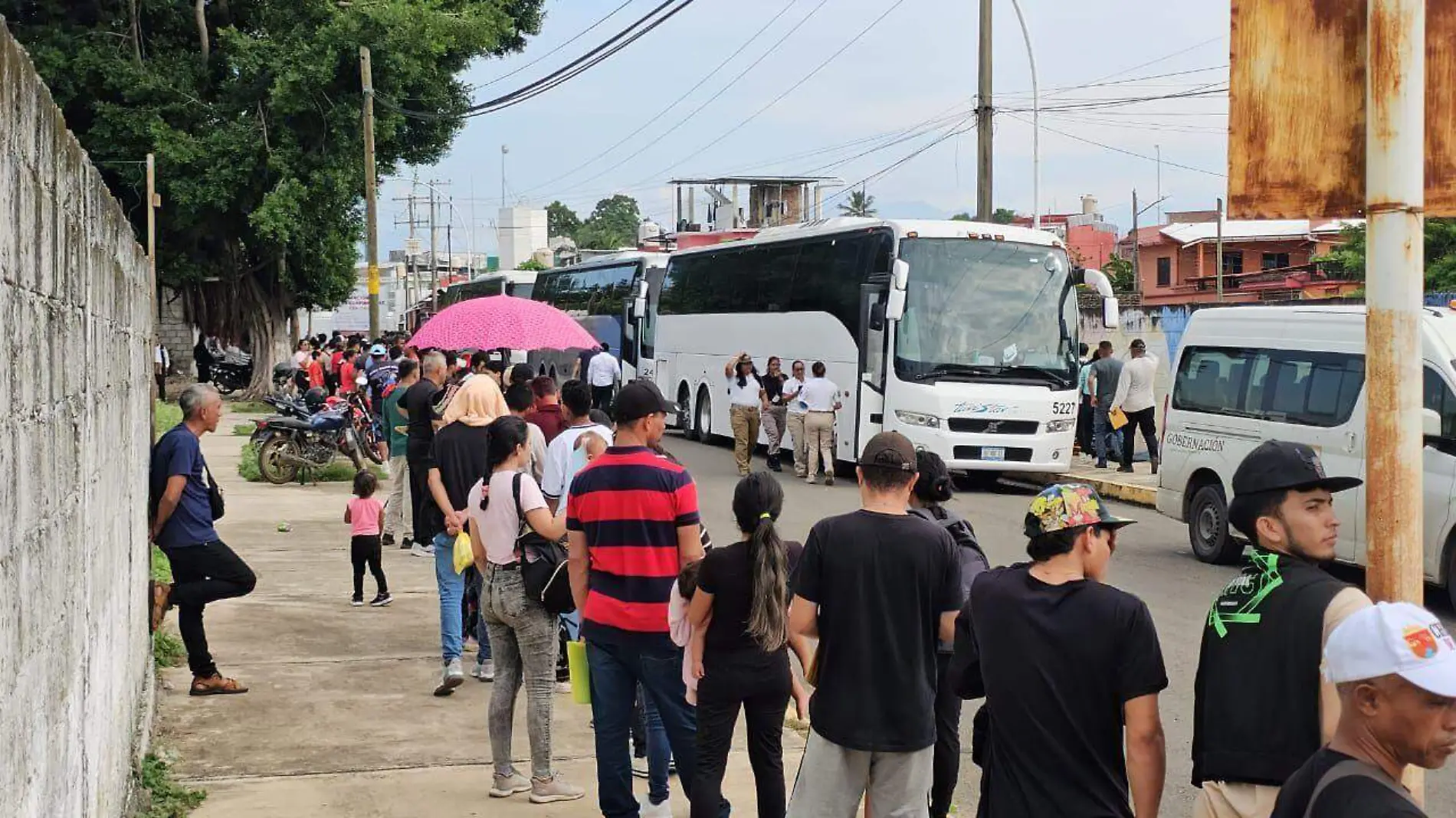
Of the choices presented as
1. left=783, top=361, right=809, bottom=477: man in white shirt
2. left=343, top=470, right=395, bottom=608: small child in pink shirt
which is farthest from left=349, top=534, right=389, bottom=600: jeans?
left=783, top=361, right=809, bottom=477: man in white shirt

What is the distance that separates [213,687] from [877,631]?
513 cm

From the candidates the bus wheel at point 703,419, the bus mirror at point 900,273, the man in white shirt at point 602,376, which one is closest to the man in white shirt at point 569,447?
the bus mirror at point 900,273

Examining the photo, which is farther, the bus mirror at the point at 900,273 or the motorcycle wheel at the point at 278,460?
the motorcycle wheel at the point at 278,460

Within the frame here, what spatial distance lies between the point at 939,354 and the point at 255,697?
41.4 feet

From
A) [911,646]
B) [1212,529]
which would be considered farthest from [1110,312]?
[911,646]

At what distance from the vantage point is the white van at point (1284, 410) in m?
11.4

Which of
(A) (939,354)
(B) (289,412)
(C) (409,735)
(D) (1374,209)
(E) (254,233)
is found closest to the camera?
(D) (1374,209)

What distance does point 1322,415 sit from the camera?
41.4 ft

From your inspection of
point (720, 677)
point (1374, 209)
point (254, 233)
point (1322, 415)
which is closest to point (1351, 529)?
point (1322, 415)

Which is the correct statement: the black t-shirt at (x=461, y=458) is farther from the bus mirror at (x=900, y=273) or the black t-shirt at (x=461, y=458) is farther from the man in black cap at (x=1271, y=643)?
the bus mirror at (x=900, y=273)

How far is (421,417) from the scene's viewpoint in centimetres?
1164

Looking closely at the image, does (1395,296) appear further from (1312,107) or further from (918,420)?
(918,420)

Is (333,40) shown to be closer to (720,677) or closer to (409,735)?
(409,735)

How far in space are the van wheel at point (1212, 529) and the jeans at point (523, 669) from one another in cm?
815
